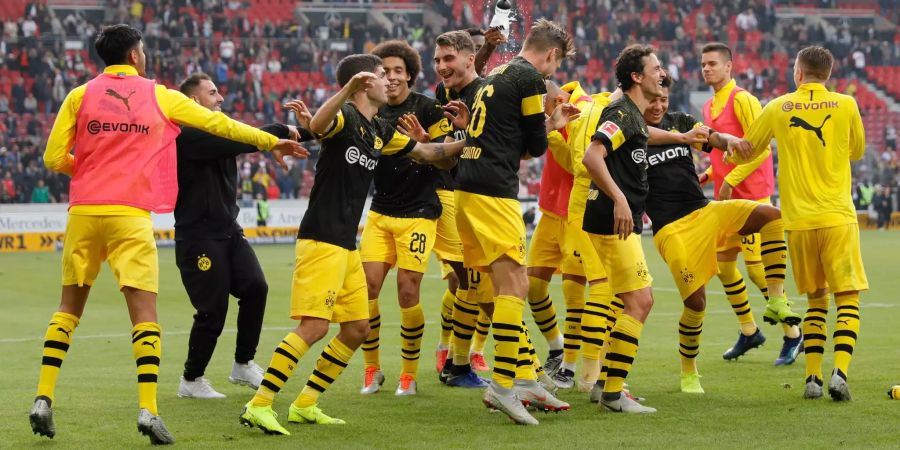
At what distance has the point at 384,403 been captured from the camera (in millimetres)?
8734

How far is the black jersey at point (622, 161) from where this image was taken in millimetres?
7969

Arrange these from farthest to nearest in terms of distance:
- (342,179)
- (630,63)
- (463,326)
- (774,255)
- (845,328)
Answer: (774,255)
(463,326)
(845,328)
(630,63)
(342,179)

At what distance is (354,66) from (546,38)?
1336mm

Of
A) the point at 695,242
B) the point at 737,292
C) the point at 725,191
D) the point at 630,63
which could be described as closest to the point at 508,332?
the point at 630,63

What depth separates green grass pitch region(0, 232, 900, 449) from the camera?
7.14 metres

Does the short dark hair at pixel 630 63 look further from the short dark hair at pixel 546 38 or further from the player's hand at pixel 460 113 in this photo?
the player's hand at pixel 460 113

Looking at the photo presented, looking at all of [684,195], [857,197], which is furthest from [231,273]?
[857,197]

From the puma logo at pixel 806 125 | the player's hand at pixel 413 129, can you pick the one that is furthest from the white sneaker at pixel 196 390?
the puma logo at pixel 806 125

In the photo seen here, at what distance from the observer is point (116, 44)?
7332 mm

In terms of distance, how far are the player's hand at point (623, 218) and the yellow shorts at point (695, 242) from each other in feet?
4.63

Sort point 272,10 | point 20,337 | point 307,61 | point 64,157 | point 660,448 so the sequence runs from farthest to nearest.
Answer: point 272,10, point 307,61, point 20,337, point 64,157, point 660,448

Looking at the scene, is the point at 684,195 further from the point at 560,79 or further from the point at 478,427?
the point at 560,79

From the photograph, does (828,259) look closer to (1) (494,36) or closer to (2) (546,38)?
(2) (546,38)

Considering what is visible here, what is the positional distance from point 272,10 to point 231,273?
37.1 metres
